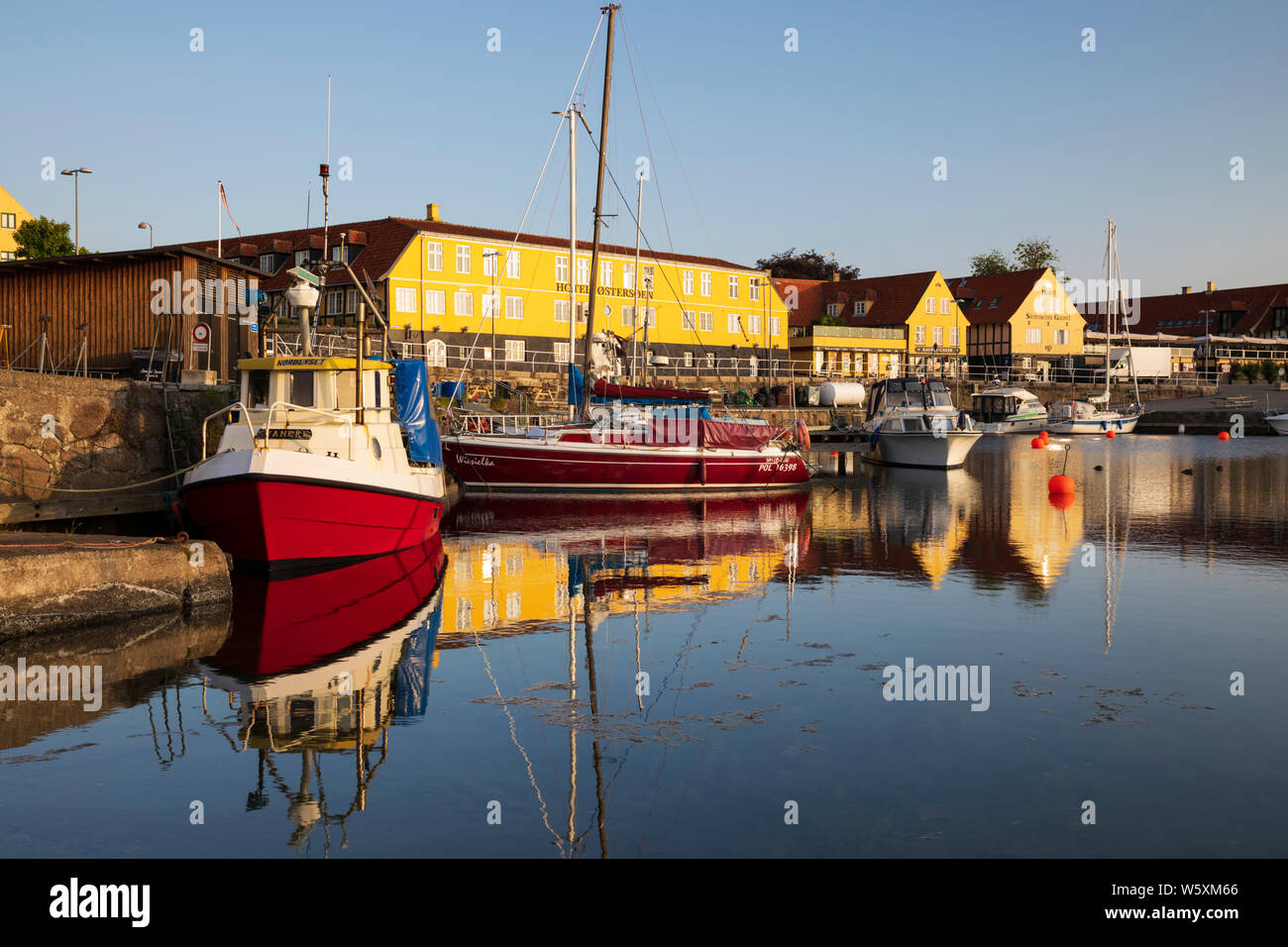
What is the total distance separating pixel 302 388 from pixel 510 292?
4146 cm

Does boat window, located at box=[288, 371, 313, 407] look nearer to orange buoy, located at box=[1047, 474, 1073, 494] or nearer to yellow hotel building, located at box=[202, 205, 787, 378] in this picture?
orange buoy, located at box=[1047, 474, 1073, 494]

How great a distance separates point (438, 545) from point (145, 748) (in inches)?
511

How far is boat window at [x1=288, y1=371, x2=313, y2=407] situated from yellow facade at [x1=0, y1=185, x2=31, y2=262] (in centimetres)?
7267

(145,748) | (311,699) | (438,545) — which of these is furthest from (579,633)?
(438,545)

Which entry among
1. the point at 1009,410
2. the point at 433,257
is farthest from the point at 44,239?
the point at 1009,410

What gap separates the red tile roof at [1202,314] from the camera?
113000mm

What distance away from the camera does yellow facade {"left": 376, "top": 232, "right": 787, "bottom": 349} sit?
183 ft

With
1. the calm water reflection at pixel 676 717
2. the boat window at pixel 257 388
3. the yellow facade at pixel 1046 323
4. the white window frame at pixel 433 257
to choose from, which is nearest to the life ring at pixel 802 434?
the calm water reflection at pixel 676 717

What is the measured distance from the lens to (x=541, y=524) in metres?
26.0

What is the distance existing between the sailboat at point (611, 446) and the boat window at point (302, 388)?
15281 mm

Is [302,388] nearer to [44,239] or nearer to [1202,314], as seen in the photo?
[44,239]

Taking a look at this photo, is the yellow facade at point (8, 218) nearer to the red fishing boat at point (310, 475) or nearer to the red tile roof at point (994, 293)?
the red fishing boat at point (310, 475)

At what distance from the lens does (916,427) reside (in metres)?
45.9
